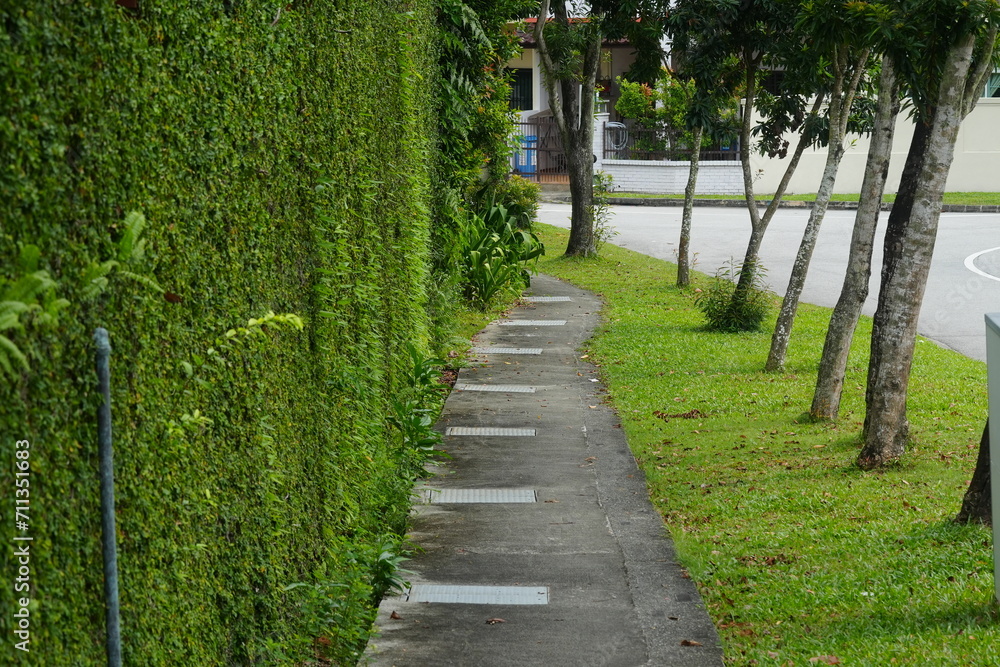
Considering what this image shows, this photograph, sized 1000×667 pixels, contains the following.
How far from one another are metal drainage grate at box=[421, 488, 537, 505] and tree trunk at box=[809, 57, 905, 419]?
10.4 feet

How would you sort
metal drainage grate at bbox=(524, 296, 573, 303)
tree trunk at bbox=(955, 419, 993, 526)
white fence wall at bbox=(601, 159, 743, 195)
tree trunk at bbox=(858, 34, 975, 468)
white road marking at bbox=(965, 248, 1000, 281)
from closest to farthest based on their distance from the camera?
tree trunk at bbox=(955, 419, 993, 526)
tree trunk at bbox=(858, 34, 975, 468)
metal drainage grate at bbox=(524, 296, 573, 303)
white road marking at bbox=(965, 248, 1000, 281)
white fence wall at bbox=(601, 159, 743, 195)

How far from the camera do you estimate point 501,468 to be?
743 cm

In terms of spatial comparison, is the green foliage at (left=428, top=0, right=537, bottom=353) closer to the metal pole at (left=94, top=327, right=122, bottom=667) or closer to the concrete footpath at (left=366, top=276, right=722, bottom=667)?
the concrete footpath at (left=366, top=276, right=722, bottom=667)

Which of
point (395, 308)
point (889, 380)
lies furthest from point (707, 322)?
point (395, 308)

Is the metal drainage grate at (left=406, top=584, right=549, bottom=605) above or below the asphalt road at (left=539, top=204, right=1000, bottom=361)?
below

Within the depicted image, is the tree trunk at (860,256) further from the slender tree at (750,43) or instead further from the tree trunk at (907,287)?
the slender tree at (750,43)

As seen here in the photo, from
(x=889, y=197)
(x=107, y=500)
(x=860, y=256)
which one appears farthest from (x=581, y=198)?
(x=107, y=500)

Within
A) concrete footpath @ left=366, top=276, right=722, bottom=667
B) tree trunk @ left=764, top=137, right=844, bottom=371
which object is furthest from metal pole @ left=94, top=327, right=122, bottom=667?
tree trunk @ left=764, top=137, right=844, bottom=371

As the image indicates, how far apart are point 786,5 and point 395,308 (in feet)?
23.5

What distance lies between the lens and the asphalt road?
14.4m

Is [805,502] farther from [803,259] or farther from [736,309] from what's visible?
[736,309]

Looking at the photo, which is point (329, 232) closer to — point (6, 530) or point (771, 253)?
point (6, 530)

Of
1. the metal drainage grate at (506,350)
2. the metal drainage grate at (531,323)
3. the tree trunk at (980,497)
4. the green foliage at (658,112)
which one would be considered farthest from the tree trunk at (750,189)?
the green foliage at (658,112)

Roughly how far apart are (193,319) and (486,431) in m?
5.58
